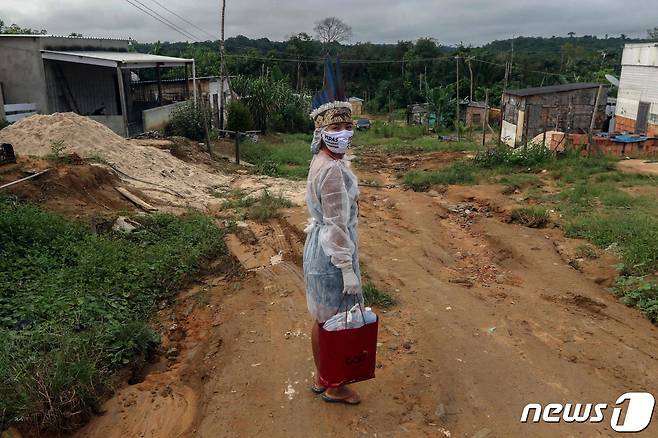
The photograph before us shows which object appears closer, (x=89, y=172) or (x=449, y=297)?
(x=449, y=297)

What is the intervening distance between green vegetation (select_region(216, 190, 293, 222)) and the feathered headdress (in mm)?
5675

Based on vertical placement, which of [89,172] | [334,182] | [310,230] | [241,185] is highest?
[334,182]

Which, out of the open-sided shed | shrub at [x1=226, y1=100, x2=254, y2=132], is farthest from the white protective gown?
the open-sided shed

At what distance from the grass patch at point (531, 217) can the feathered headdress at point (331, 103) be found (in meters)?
6.98

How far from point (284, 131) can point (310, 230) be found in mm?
23540

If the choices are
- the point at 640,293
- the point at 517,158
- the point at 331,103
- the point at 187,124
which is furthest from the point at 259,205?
the point at 187,124

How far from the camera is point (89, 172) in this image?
8977mm

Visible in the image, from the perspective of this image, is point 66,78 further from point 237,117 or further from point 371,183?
point 371,183

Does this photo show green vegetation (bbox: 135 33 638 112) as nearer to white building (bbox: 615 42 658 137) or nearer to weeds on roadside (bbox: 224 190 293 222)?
white building (bbox: 615 42 658 137)

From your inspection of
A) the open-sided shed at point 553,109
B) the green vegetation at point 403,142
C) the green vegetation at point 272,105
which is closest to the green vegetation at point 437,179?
the green vegetation at point 403,142

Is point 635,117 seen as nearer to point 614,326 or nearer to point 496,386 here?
point 614,326

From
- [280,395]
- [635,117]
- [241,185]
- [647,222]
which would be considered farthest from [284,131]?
[280,395]

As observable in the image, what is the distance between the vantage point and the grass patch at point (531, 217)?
9.45 metres

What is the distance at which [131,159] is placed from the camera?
39.0 ft
